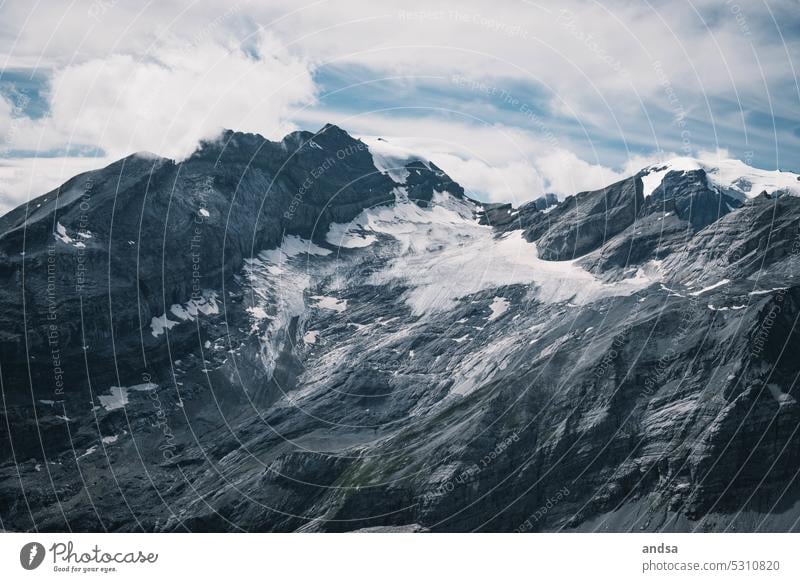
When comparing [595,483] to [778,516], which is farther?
[595,483]

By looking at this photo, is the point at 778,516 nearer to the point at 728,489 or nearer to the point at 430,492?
the point at 728,489

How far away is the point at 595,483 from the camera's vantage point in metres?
199

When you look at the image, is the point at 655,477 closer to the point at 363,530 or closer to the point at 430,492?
the point at 430,492

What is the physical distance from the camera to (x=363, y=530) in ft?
634
